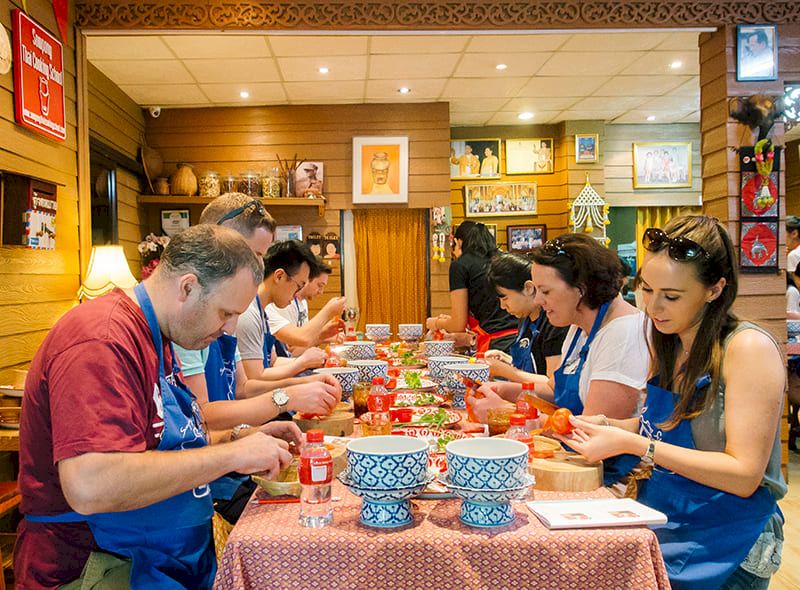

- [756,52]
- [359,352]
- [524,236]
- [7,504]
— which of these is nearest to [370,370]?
[359,352]

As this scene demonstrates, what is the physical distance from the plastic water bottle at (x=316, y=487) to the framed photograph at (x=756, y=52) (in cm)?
466

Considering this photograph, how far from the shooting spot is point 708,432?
1.57 metres

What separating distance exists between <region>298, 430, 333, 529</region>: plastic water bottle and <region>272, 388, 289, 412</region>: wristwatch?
73 cm

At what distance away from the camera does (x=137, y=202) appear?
6793 millimetres

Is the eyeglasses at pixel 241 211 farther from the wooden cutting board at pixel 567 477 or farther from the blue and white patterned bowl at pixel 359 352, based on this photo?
the wooden cutting board at pixel 567 477

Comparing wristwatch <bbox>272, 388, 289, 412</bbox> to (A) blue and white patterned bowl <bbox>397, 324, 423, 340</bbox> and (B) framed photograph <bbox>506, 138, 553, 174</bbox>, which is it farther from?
(B) framed photograph <bbox>506, 138, 553, 174</bbox>

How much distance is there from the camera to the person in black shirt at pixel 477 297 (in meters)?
4.71

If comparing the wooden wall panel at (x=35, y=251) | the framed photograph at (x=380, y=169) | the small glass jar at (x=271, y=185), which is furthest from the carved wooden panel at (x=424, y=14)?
the framed photograph at (x=380, y=169)

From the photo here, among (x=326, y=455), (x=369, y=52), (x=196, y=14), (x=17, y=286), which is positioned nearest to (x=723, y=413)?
(x=326, y=455)

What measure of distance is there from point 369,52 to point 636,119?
13.9ft

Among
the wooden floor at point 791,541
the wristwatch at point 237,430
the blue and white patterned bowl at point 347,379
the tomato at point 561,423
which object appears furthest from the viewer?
the wooden floor at point 791,541

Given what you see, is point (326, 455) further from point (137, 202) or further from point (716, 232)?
point (137, 202)

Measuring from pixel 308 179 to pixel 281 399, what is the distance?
5350mm

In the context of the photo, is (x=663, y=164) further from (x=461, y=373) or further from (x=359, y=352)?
(x=461, y=373)
